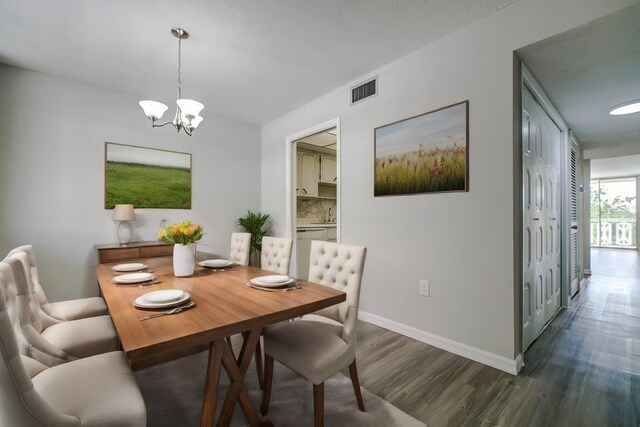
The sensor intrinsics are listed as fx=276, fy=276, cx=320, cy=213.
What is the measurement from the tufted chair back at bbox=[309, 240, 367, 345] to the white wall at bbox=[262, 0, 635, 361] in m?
1.00

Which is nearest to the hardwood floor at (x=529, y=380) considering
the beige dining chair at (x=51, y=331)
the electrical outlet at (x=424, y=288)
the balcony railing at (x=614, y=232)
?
the electrical outlet at (x=424, y=288)

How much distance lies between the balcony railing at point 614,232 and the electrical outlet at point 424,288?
1102 cm

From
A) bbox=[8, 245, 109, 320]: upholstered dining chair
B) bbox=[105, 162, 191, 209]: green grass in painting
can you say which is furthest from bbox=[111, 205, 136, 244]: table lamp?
bbox=[8, 245, 109, 320]: upholstered dining chair

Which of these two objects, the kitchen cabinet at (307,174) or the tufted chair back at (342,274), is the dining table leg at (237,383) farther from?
the kitchen cabinet at (307,174)

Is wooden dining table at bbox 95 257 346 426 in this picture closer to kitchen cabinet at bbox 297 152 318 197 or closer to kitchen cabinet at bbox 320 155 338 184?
kitchen cabinet at bbox 297 152 318 197

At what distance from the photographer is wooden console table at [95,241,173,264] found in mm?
2902

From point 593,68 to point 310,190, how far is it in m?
3.81

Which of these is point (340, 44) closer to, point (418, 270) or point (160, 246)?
point (418, 270)

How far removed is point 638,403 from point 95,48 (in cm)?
485

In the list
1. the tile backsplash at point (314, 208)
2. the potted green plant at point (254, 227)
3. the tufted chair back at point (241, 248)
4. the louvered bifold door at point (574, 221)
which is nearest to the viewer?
the tufted chair back at point (241, 248)

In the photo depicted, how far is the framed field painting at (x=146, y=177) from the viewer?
132 inches

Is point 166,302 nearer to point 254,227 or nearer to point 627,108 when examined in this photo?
point 254,227

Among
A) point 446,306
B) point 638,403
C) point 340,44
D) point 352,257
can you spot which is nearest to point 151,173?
point 340,44

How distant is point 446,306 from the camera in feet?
7.68
